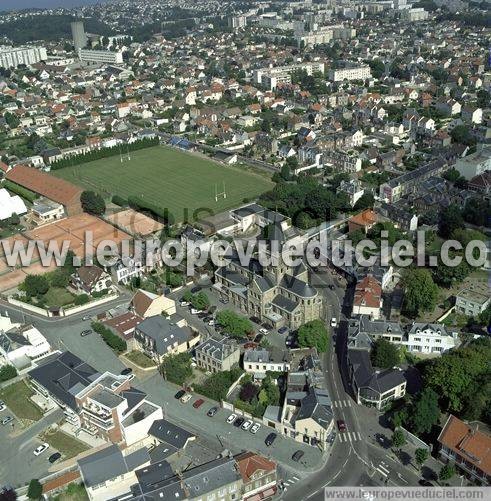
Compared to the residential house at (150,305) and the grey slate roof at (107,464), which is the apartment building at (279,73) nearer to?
the residential house at (150,305)

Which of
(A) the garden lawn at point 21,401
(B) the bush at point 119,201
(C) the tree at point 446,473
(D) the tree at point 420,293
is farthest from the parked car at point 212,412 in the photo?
(B) the bush at point 119,201

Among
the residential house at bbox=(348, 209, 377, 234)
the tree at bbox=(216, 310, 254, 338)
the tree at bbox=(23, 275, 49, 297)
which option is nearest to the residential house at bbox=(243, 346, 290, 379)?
the tree at bbox=(216, 310, 254, 338)

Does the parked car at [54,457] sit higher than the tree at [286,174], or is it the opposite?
the tree at [286,174]

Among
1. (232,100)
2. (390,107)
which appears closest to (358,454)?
(390,107)

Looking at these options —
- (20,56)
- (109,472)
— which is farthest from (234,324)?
(20,56)

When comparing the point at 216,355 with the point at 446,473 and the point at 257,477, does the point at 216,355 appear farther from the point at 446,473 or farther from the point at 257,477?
the point at 446,473
